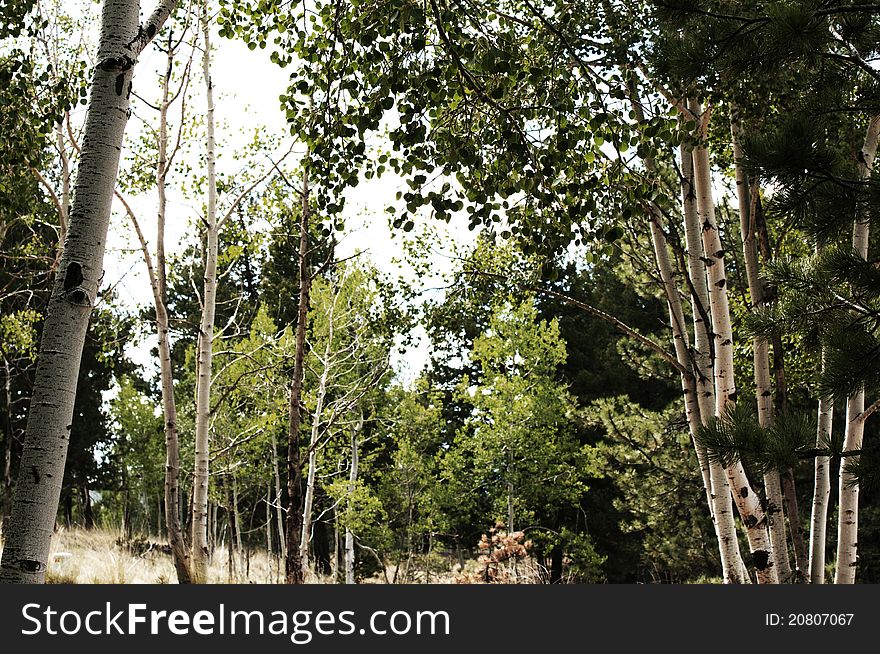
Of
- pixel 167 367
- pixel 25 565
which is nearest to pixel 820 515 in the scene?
pixel 25 565

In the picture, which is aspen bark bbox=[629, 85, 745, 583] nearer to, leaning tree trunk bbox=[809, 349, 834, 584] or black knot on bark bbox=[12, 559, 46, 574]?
leaning tree trunk bbox=[809, 349, 834, 584]

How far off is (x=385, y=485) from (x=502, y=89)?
51.8ft

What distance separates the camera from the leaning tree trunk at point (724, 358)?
416 cm

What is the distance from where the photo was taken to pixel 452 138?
8.34ft

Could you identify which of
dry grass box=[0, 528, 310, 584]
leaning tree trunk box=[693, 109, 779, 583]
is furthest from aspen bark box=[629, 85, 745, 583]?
dry grass box=[0, 528, 310, 584]

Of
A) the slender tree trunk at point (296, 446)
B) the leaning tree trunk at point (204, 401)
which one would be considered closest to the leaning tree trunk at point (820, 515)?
the slender tree trunk at point (296, 446)

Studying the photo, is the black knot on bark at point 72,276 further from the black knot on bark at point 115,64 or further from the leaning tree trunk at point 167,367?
the leaning tree trunk at point 167,367

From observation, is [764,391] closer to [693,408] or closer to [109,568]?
[693,408]

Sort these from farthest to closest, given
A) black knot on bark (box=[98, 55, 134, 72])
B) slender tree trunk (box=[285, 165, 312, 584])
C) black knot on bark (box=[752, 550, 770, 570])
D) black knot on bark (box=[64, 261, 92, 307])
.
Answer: slender tree trunk (box=[285, 165, 312, 584]) < black knot on bark (box=[752, 550, 770, 570]) < black knot on bark (box=[98, 55, 134, 72]) < black knot on bark (box=[64, 261, 92, 307])

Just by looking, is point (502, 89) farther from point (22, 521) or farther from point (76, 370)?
point (22, 521)

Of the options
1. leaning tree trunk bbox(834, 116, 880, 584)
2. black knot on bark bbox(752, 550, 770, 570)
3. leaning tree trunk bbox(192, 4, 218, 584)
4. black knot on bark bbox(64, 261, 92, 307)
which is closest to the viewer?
black knot on bark bbox(64, 261, 92, 307)

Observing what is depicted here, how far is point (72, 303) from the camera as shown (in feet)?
6.96

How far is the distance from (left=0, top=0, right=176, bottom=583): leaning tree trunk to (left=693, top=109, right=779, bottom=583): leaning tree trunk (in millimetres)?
→ 3144

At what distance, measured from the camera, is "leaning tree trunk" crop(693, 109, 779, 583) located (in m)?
4.16
